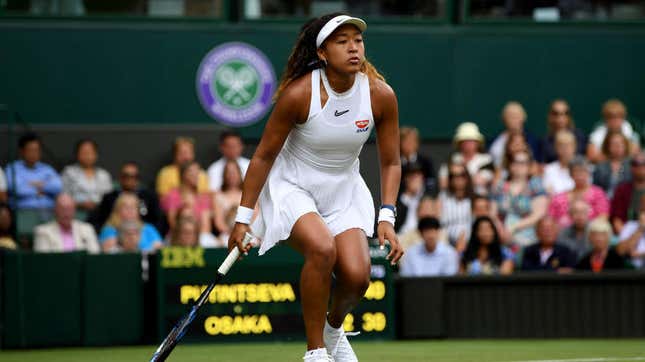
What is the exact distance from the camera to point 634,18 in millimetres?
16844

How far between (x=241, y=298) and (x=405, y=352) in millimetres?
1689

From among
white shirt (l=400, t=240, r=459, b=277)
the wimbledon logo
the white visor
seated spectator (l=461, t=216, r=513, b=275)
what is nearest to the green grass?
white shirt (l=400, t=240, r=459, b=277)

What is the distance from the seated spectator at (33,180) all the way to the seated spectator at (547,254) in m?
4.53

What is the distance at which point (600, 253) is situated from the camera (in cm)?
1214

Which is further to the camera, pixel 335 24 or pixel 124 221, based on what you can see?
pixel 124 221

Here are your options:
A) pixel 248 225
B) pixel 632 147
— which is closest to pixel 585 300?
pixel 632 147

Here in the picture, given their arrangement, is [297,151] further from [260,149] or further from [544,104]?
[544,104]

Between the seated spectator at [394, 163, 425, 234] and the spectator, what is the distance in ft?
7.53

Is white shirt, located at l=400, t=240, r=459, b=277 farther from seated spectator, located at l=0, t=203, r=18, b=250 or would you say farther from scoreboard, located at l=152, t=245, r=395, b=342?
seated spectator, located at l=0, t=203, r=18, b=250

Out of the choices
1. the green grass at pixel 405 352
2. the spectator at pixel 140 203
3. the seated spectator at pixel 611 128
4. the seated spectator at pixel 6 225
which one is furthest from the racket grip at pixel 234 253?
the seated spectator at pixel 611 128

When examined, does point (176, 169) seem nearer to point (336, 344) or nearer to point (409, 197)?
point (409, 197)

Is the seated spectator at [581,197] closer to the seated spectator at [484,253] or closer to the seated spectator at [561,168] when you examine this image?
the seated spectator at [561,168]

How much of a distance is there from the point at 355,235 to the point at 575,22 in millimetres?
10102

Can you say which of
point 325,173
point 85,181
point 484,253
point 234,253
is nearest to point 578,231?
point 484,253
